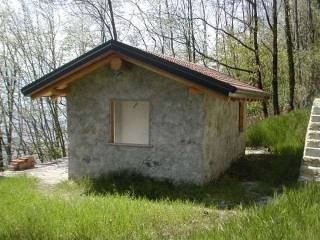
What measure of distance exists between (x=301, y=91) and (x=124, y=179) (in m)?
19.4

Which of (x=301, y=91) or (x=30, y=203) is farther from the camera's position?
(x=301, y=91)

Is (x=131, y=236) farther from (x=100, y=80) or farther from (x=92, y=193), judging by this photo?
(x=100, y=80)

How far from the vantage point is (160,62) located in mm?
9844

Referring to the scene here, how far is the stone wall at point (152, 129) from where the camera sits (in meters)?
10.4

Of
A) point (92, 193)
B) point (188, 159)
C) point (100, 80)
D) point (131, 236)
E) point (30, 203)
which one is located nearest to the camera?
point (131, 236)

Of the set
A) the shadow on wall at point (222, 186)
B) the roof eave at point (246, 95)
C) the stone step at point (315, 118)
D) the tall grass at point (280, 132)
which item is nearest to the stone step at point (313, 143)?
the shadow on wall at point (222, 186)

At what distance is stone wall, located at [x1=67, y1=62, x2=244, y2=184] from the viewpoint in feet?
34.0

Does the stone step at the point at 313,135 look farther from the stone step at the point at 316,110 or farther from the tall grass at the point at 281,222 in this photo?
the tall grass at the point at 281,222

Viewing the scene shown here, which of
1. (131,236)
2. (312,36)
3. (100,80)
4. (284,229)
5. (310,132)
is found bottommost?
(131,236)

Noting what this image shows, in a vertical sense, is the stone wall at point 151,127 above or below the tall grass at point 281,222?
above

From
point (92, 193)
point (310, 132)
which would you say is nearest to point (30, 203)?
point (92, 193)

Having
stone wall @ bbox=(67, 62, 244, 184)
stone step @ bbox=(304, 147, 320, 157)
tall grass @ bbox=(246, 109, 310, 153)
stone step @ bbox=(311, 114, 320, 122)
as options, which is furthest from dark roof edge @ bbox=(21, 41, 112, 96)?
tall grass @ bbox=(246, 109, 310, 153)

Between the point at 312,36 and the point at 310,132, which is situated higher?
the point at 312,36

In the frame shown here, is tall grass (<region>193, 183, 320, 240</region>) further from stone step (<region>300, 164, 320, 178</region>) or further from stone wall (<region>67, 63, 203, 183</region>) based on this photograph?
stone wall (<region>67, 63, 203, 183</region>)
